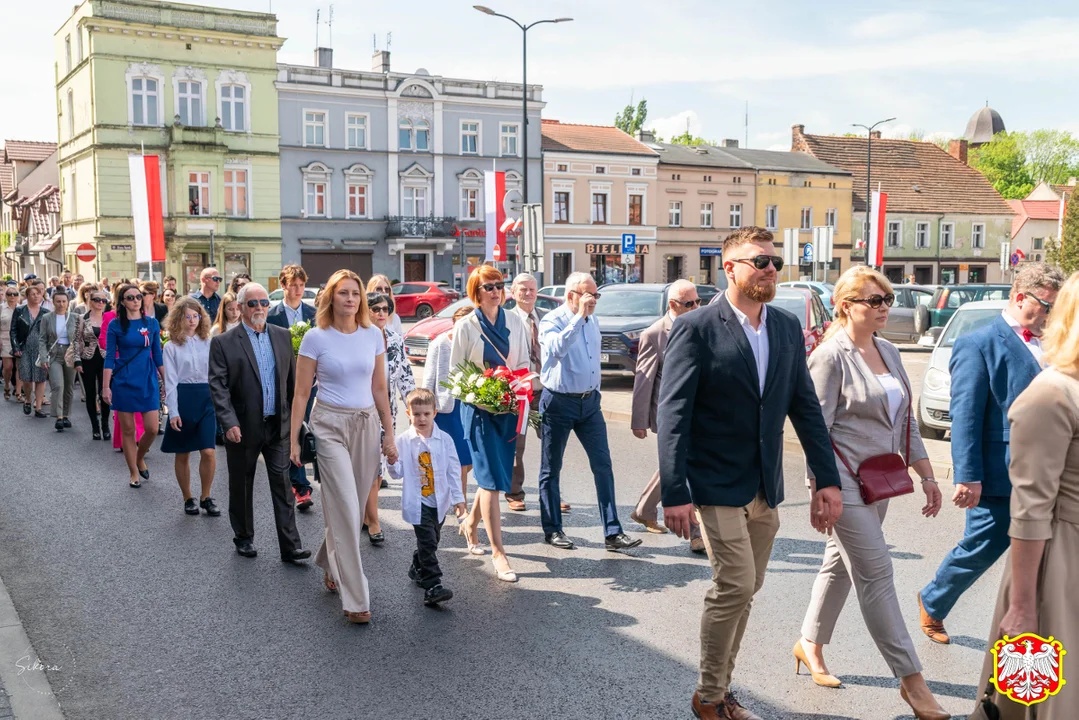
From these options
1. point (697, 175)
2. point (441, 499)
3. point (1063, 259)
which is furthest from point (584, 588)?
point (697, 175)

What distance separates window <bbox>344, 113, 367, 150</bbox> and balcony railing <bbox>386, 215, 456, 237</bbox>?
3909 mm

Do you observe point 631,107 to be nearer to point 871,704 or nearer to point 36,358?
point 36,358

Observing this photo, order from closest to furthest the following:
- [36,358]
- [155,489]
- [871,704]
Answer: [871,704], [155,489], [36,358]

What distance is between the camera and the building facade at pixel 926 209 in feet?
215

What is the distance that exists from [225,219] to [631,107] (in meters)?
49.9

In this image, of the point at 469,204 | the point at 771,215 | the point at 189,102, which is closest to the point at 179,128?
the point at 189,102

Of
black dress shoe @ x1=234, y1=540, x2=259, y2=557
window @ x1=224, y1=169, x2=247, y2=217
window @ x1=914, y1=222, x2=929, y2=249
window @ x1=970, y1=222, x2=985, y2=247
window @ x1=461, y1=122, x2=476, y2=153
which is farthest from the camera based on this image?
window @ x1=970, y1=222, x2=985, y2=247

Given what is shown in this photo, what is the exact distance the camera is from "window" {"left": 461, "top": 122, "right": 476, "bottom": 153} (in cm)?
5147

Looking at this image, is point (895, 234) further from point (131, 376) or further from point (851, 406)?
point (851, 406)

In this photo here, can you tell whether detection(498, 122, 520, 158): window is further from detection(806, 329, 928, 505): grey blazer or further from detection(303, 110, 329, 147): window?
detection(806, 329, 928, 505): grey blazer

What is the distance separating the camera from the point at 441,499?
6.21 m

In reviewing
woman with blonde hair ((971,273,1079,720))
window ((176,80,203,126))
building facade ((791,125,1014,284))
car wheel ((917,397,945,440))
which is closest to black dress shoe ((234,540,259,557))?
woman with blonde hair ((971,273,1079,720))

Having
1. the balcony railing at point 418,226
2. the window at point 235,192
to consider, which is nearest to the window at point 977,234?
the balcony railing at point 418,226

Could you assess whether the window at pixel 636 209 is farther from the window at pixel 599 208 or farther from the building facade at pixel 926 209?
the building facade at pixel 926 209
